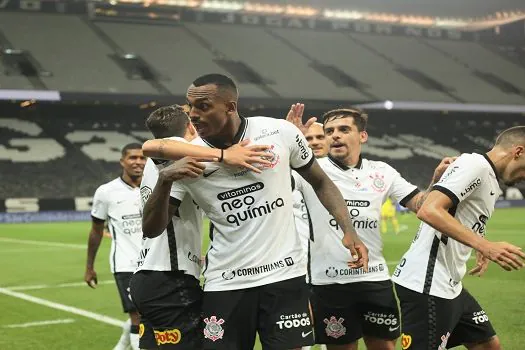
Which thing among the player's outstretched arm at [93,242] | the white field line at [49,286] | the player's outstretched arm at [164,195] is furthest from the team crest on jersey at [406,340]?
the white field line at [49,286]

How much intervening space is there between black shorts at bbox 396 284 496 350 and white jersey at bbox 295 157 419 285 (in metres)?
0.64

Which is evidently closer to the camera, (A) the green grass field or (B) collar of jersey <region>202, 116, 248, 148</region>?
(B) collar of jersey <region>202, 116, 248, 148</region>

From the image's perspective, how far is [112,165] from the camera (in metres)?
39.9

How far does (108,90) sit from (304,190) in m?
36.6

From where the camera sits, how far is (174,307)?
4875 millimetres

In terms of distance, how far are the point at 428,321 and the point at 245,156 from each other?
184cm

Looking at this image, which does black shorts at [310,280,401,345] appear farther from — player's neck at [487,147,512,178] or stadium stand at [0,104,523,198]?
stadium stand at [0,104,523,198]

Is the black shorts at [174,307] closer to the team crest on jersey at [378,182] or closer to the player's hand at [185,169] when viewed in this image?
the player's hand at [185,169]

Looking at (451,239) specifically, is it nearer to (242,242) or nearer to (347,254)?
(347,254)


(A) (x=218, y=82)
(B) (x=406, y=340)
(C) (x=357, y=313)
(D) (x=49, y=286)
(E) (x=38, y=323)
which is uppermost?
(A) (x=218, y=82)

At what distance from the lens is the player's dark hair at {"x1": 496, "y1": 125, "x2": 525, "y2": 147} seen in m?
4.77

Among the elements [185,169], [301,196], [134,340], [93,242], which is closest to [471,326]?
[301,196]

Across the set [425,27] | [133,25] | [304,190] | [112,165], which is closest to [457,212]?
[304,190]

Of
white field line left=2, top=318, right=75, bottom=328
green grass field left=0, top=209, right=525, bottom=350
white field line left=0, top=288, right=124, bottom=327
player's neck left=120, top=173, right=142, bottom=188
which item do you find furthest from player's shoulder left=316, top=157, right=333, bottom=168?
white field line left=2, top=318, right=75, bottom=328
